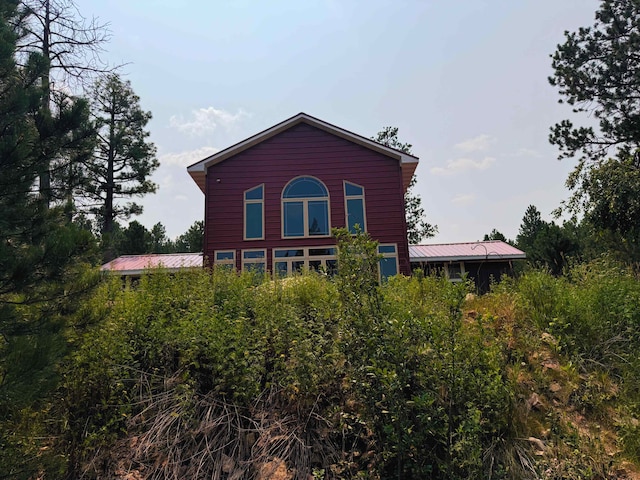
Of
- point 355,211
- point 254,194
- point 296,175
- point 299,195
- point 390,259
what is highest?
point 296,175

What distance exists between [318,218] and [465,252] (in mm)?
6340

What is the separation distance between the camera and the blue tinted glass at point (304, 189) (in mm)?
13211

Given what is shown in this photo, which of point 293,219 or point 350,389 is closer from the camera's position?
point 350,389

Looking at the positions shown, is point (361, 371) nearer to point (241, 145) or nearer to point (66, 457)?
point (66, 457)

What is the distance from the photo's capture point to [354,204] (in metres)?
13.0

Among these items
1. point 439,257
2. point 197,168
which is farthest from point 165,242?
point 439,257

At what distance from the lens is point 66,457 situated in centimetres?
296

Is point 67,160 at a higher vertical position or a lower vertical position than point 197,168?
lower

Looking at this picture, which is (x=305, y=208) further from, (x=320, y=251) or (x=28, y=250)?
(x=28, y=250)

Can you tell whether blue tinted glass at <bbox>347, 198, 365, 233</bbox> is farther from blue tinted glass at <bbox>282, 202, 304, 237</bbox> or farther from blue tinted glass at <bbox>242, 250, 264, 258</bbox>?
blue tinted glass at <bbox>242, 250, 264, 258</bbox>

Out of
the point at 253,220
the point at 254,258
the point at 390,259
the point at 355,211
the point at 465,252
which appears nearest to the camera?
the point at 390,259

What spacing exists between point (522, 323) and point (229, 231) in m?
10.2

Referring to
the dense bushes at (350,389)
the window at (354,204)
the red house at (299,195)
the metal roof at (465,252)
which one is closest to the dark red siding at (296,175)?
the red house at (299,195)

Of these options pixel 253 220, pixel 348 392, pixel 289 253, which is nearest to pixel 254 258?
pixel 289 253
